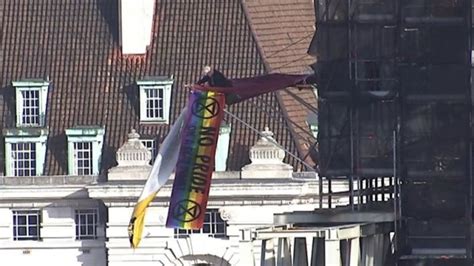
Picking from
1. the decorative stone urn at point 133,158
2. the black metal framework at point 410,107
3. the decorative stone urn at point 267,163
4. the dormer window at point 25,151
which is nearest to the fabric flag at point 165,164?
the black metal framework at point 410,107

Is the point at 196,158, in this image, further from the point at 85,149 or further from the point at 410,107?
the point at 85,149

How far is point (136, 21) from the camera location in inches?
4400

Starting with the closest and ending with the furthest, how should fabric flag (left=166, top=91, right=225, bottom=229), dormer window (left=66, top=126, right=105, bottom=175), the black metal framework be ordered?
the black metal framework
fabric flag (left=166, top=91, right=225, bottom=229)
dormer window (left=66, top=126, right=105, bottom=175)

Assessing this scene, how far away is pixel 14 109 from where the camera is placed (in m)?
111

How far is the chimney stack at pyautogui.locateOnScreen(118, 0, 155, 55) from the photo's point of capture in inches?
4395

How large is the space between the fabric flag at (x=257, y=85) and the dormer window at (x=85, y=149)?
2007cm

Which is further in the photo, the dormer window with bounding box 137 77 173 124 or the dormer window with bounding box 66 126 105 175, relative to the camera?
the dormer window with bounding box 137 77 173 124

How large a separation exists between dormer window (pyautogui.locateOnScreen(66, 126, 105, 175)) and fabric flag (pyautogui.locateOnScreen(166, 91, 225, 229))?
23927mm

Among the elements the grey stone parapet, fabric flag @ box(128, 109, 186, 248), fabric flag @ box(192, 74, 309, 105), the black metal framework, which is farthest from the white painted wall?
the black metal framework

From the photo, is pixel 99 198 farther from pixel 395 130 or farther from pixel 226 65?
pixel 395 130

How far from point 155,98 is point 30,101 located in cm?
322

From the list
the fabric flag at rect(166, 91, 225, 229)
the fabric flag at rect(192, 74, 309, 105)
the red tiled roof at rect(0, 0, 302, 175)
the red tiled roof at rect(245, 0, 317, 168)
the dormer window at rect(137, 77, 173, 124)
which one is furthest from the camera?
the dormer window at rect(137, 77, 173, 124)

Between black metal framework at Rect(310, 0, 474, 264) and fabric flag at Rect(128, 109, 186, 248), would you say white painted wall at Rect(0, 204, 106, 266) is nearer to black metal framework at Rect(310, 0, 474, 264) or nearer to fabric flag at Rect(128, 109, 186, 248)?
fabric flag at Rect(128, 109, 186, 248)

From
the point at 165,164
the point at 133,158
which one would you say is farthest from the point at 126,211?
the point at 165,164
